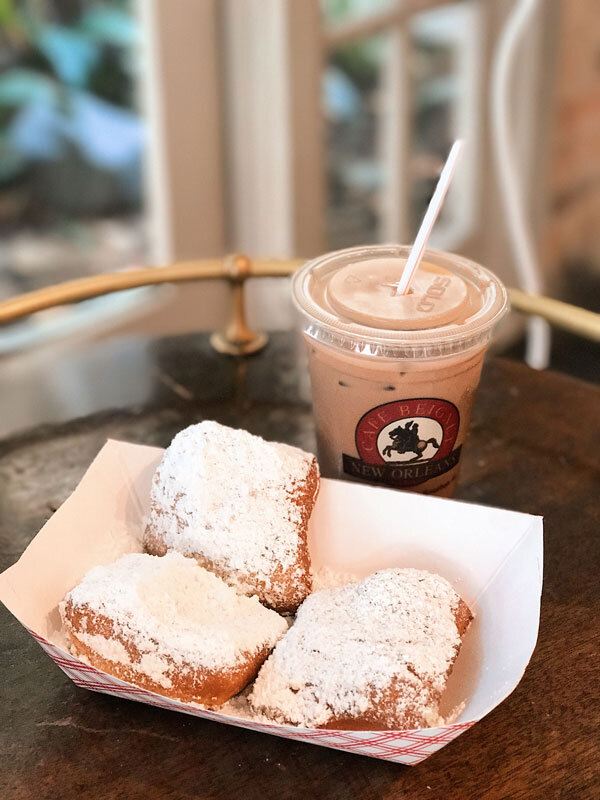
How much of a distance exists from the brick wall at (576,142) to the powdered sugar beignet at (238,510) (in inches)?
74.7

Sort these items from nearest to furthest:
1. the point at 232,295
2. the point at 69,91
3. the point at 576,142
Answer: the point at 232,295 → the point at 69,91 → the point at 576,142

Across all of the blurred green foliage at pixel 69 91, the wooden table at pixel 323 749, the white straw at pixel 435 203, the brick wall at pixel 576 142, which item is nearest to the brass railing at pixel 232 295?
the wooden table at pixel 323 749

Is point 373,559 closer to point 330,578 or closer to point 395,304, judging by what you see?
point 330,578

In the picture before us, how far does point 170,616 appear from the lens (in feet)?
1.76

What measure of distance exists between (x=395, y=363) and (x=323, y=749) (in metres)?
0.29

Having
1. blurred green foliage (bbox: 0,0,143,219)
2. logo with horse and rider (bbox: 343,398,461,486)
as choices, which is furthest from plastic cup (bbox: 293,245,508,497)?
blurred green foliage (bbox: 0,0,143,219)

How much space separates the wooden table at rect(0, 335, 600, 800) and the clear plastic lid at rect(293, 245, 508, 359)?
0.62ft

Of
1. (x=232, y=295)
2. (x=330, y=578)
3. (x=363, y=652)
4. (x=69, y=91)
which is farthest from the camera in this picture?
(x=69, y=91)

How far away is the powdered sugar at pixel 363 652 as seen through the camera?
507 millimetres

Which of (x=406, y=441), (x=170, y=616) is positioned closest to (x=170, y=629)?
(x=170, y=616)

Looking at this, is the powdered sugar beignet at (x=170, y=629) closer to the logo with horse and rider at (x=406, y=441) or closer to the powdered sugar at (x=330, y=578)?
the powdered sugar at (x=330, y=578)

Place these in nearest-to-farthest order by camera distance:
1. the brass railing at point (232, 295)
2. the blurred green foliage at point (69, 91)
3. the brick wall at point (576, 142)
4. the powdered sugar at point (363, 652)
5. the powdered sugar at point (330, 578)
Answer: the powdered sugar at point (363, 652) → the powdered sugar at point (330, 578) → the brass railing at point (232, 295) → the blurred green foliage at point (69, 91) → the brick wall at point (576, 142)

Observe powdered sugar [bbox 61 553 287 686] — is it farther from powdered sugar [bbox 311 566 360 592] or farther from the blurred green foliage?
the blurred green foliage

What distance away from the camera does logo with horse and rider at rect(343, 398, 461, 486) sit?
688 mm
